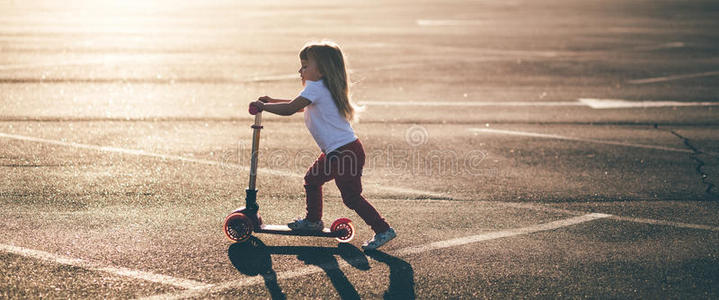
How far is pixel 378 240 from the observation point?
18.6ft

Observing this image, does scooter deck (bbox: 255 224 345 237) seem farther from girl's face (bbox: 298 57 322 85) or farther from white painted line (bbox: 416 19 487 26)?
white painted line (bbox: 416 19 487 26)

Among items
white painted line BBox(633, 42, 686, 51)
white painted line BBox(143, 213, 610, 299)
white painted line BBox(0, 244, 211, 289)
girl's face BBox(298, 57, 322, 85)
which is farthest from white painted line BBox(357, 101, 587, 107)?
white painted line BBox(633, 42, 686, 51)

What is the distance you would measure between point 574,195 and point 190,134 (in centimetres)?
438

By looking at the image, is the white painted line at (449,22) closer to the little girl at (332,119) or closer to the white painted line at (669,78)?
the white painted line at (669,78)

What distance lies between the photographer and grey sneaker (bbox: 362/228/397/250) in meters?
5.68

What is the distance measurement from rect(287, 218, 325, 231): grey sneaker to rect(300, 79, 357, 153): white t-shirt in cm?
56

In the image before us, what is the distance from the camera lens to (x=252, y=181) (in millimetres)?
5621

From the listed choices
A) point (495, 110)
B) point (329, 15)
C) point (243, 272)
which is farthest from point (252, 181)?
point (329, 15)

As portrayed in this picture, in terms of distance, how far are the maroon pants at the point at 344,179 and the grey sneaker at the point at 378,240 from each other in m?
0.03

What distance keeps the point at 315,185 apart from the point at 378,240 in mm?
606

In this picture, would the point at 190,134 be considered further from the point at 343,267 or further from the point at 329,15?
the point at 329,15

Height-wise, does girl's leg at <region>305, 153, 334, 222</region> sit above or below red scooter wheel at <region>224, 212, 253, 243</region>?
above

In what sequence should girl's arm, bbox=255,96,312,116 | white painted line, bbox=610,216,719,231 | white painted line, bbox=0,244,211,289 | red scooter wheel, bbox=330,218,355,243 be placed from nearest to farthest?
white painted line, bbox=0,244,211,289
girl's arm, bbox=255,96,312,116
red scooter wheel, bbox=330,218,355,243
white painted line, bbox=610,216,719,231

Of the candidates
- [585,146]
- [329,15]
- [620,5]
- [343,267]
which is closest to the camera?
[343,267]
